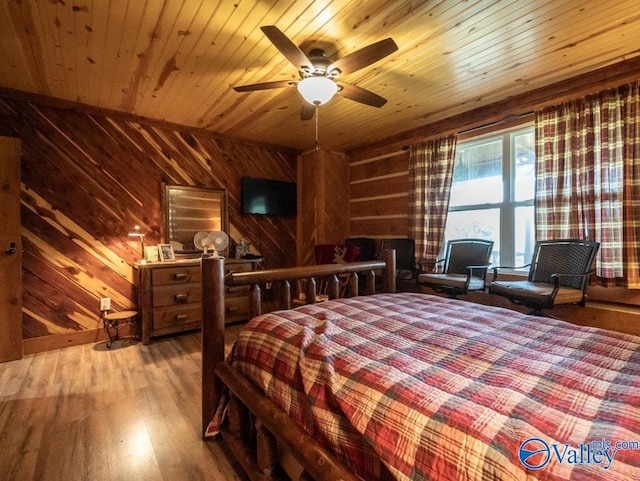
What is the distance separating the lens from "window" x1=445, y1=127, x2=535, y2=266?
3.14m

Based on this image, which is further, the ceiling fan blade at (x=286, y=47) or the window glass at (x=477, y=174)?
the window glass at (x=477, y=174)

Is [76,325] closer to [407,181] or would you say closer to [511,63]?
[407,181]

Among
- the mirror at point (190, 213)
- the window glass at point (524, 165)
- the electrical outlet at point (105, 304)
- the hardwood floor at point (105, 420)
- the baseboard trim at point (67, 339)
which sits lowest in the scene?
the hardwood floor at point (105, 420)

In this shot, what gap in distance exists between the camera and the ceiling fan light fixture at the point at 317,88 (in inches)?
79.5

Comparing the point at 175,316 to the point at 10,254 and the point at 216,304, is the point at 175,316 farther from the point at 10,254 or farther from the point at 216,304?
the point at 216,304

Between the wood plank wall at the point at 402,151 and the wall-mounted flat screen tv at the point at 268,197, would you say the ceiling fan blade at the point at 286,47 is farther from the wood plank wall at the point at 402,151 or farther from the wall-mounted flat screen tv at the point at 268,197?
the wall-mounted flat screen tv at the point at 268,197

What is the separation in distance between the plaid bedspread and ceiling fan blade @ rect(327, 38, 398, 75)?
1.49 metres

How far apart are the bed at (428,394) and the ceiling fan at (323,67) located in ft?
4.24

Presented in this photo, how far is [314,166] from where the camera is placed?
4.59 m

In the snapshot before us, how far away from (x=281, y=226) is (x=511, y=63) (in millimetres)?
3310

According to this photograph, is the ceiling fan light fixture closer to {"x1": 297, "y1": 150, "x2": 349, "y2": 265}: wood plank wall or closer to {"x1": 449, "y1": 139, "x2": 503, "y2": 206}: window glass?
{"x1": 449, "y1": 139, "x2": 503, "y2": 206}: window glass

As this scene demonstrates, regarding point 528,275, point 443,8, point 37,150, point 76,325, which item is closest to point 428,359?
point 443,8

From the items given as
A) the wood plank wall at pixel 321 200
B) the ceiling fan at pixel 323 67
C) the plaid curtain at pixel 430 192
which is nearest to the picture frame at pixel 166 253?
the wood plank wall at pixel 321 200

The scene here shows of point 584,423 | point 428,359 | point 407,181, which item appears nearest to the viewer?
point 584,423
